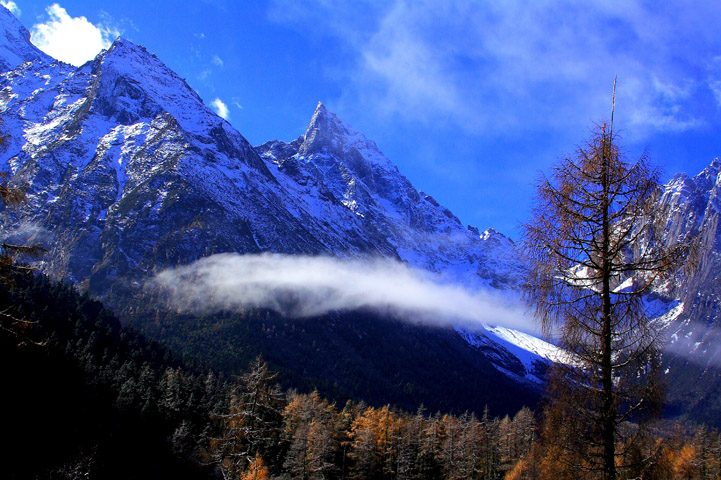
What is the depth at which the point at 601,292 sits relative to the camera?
951 cm

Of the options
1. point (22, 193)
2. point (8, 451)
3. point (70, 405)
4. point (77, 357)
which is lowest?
point (8, 451)

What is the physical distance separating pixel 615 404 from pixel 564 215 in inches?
164

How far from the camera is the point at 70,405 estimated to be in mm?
51406

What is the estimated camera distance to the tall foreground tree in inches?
352

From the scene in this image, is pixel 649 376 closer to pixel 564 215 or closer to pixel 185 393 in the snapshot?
pixel 564 215

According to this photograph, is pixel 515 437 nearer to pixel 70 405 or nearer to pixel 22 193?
pixel 70 405

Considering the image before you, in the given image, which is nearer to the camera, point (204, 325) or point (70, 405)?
point (70, 405)

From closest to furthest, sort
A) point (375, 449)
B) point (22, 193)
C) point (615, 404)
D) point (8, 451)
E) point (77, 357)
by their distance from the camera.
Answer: point (615, 404)
point (22, 193)
point (8, 451)
point (375, 449)
point (77, 357)

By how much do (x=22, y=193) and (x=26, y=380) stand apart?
51993 mm

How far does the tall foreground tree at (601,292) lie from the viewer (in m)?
8.95

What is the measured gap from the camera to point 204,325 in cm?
17012

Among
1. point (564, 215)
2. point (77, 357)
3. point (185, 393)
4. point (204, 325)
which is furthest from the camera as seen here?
point (204, 325)

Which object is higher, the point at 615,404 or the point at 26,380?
the point at 615,404

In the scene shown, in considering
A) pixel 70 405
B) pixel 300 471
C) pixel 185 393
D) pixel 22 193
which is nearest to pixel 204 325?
pixel 185 393
